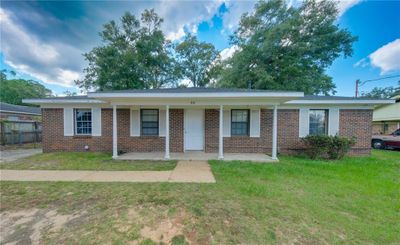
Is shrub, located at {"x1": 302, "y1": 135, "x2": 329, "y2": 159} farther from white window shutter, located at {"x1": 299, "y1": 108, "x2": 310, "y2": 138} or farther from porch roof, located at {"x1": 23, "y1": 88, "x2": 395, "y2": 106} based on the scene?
porch roof, located at {"x1": 23, "y1": 88, "x2": 395, "y2": 106}

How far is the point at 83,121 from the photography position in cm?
862

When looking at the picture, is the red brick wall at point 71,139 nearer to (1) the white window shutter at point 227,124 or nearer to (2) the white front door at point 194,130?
(2) the white front door at point 194,130

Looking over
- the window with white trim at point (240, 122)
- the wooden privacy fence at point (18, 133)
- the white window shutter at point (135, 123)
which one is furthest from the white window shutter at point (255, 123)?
the wooden privacy fence at point (18, 133)

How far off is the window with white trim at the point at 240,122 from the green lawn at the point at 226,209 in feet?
11.7

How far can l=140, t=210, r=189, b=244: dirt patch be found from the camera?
7.65 ft

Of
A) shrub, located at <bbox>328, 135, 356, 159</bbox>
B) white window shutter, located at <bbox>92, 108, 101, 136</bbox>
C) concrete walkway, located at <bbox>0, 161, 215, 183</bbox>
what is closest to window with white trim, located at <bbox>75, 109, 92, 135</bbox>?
white window shutter, located at <bbox>92, 108, 101, 136</bbox>

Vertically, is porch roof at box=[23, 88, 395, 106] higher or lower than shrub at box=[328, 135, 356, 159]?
higher

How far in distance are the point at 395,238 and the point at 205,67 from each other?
23.1 meters

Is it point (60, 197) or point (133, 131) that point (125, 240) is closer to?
point (60, 197)

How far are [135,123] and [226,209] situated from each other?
664cm

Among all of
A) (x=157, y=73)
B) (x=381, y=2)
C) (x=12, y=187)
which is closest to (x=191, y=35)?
(x=157, y=73)

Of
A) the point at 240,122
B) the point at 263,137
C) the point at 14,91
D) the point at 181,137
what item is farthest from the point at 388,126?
the point at 14,91

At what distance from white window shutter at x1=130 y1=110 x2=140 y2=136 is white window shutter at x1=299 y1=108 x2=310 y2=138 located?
792cm

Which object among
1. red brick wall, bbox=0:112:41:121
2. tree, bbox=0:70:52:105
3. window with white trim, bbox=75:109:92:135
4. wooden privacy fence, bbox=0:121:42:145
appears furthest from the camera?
tree, bbox=0:70:52:105
